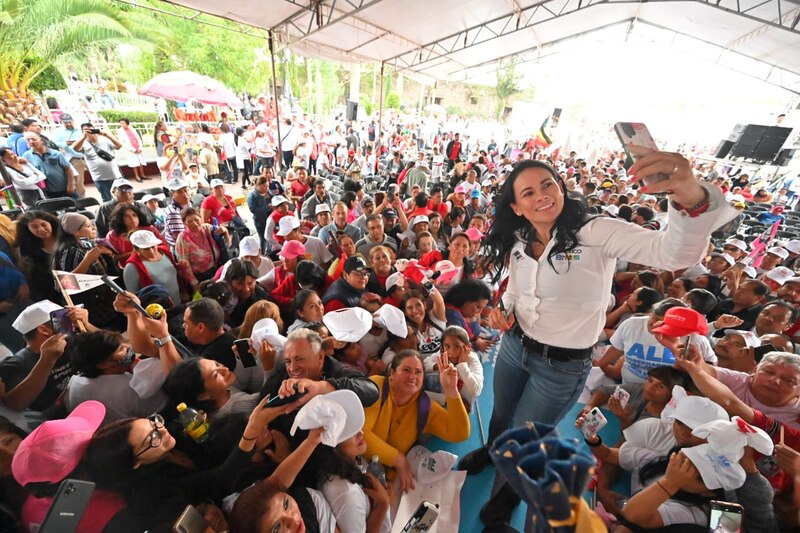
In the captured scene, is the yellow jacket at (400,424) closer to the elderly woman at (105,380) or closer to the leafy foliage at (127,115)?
the elderly woman at (105,380)

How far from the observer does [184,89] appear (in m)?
10.4

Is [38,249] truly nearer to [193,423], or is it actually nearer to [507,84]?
[193,423]

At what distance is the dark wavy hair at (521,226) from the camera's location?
4.90ft

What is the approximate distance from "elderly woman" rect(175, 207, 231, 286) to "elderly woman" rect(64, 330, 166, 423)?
173cm

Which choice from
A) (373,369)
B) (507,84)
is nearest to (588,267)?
(373,369)

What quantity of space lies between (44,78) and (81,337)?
1781 cm

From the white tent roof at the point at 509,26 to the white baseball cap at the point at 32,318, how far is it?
632 centimetres

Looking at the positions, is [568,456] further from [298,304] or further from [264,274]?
[264,274]

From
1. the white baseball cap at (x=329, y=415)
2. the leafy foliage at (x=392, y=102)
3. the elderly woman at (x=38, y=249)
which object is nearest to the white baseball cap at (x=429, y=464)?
the white baseball cap at (x=329, y=415)

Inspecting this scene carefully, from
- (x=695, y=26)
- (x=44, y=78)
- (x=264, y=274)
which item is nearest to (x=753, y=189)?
(x=695, y=26)

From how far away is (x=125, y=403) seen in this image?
202cm

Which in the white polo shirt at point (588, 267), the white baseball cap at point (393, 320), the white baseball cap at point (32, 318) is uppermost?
the white polo shirt at point (588, 267)

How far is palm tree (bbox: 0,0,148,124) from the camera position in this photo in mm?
10766

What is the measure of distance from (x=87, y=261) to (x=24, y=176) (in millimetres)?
3385
